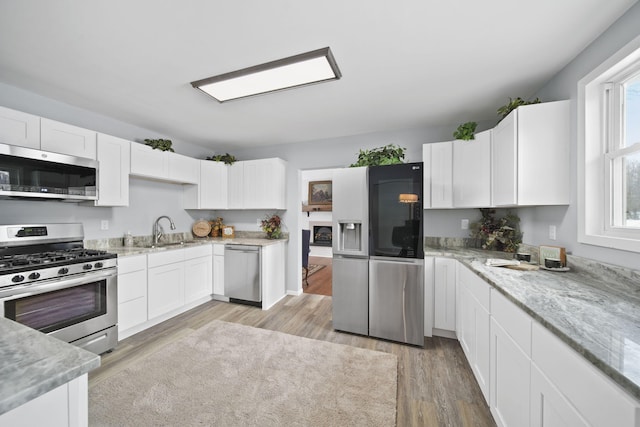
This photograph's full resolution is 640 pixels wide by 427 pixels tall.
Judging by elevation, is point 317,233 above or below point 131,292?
above

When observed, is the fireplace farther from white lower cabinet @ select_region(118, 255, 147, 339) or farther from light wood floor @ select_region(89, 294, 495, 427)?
white lower cabinet @ select_region(118, 255, 147, 339)

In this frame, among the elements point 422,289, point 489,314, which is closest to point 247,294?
point 422,289

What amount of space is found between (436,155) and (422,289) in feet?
4.91

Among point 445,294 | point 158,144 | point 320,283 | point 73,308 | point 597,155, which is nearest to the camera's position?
point 597,155

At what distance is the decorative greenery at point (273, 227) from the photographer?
3982 mm

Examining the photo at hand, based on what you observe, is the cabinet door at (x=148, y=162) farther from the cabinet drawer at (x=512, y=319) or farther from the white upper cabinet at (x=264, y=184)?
the cabinet drawer at (x=512, y=319)

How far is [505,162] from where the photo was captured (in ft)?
7.14

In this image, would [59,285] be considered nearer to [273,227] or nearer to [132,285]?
[132,285]

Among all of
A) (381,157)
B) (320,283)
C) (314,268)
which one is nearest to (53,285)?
(381,157)

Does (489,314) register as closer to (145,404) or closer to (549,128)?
(549,128)

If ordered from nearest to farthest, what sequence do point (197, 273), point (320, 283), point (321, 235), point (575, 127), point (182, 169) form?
point (575, 127) → point (197, 273) → point (182, 169) → point (320, 283) → point (321, 235)

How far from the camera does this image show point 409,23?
152cm

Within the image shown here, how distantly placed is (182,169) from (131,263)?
147 centimetres

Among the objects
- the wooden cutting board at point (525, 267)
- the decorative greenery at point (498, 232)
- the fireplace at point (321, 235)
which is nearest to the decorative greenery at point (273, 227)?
the decorative greenery at point (498, 232)
